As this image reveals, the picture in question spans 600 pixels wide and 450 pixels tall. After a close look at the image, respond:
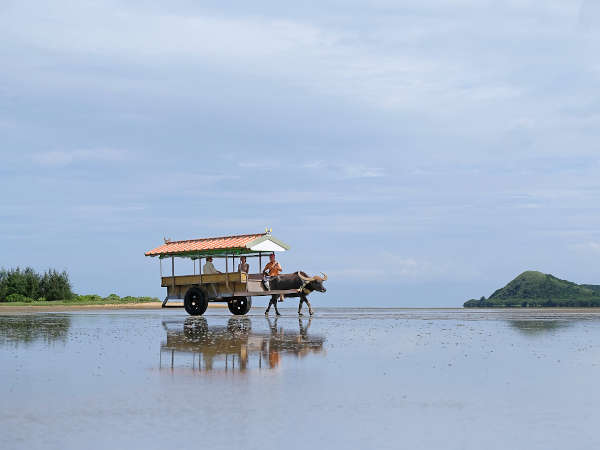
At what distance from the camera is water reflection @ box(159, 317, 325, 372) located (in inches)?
484

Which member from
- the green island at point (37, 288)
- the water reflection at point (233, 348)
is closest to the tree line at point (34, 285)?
the green island at point (37, 288)

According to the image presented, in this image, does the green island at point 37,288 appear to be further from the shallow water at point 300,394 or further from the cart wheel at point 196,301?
the shallow water at point 300,394

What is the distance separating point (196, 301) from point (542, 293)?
2568 cm

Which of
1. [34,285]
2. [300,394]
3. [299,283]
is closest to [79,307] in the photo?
[34,285]

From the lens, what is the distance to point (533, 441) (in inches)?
266

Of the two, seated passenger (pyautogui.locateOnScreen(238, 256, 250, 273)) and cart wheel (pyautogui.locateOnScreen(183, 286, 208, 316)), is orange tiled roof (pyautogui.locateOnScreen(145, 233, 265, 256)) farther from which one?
cart wheel (pyautogui.locateOnScreen(183, 286, 208, 316))

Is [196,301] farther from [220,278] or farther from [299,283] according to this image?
[299,283]

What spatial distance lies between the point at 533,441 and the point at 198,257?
26.6m

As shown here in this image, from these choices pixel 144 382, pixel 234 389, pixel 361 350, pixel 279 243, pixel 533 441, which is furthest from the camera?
pixel 279 243

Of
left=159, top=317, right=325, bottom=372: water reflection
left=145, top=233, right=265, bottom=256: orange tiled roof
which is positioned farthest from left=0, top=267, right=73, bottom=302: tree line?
left=159, top=317, right=325, bottom=372: water reflection

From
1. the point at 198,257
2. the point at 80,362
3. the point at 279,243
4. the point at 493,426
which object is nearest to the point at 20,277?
the point at 198,257

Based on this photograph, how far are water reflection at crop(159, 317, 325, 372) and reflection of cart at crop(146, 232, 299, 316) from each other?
9448mm

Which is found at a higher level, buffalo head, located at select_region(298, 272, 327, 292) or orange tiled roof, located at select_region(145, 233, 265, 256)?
orange tiled roof, located at select_region(145, 233, 265, 256)

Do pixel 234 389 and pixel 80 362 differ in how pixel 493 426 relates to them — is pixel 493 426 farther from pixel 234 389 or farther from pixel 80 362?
pixel 80 362
